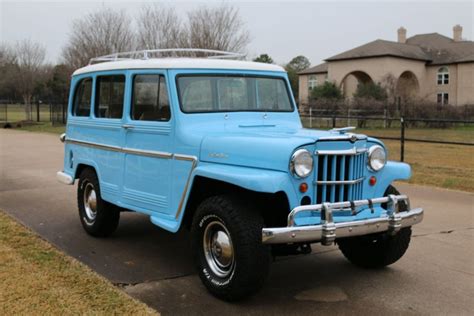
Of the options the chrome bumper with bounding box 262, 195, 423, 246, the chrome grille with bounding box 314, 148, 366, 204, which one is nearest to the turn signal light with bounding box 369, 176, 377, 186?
the chrome grille with bounding box 314, 148, 366, 204

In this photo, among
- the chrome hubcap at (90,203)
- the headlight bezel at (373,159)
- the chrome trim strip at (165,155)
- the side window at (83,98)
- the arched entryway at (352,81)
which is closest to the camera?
the headlight bezel at (373,159)

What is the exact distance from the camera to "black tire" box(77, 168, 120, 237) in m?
6.27

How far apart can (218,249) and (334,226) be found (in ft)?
3.32

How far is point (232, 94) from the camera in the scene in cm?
541

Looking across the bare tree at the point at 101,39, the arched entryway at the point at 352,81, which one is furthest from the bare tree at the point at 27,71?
the arched entryway at the point at 352,81

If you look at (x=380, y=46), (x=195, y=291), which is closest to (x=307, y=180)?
(x=195, y=291)

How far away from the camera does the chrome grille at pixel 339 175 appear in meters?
4.26

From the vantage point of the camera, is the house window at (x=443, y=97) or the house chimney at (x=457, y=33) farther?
the house chimney at (x=457, y=33)

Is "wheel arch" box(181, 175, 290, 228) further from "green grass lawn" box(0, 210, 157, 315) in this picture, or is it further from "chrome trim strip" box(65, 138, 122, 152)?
"chrome trim strip" box(65, 138, 122, 152)

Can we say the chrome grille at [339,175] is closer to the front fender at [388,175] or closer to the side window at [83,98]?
the front fender at [388,175]

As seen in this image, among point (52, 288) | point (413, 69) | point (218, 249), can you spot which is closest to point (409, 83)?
point (413, 69)

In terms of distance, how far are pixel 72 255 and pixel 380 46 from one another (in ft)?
151

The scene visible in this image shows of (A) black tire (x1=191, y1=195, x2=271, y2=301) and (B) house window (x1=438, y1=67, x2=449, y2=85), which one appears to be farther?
(B) house window (x1=438, y1=67, x2=449, y2=85)

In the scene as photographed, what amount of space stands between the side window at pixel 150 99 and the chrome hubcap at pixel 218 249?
1.25 m
